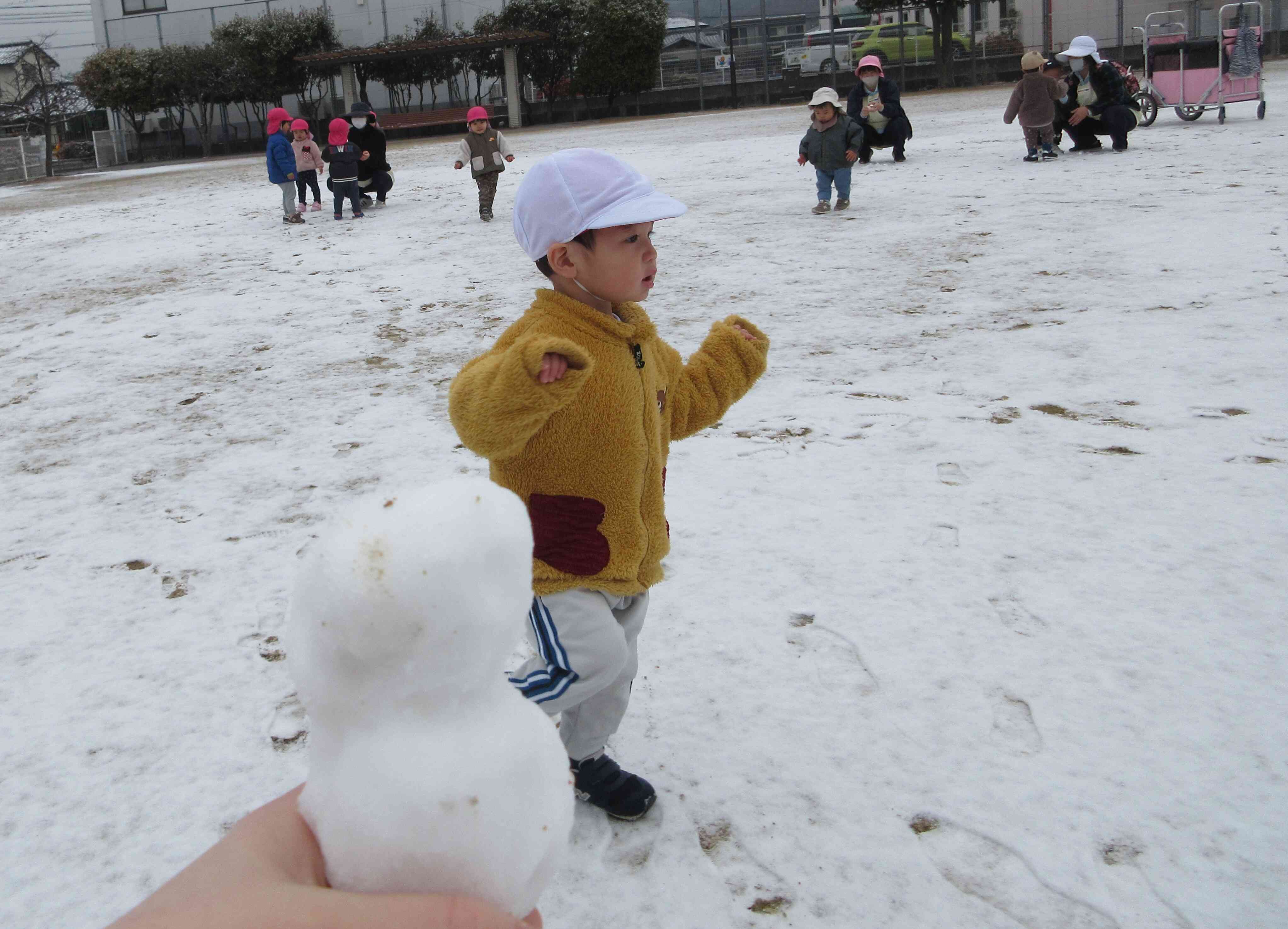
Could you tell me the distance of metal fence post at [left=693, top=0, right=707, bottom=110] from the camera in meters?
33.0

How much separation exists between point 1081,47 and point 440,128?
80.5ft

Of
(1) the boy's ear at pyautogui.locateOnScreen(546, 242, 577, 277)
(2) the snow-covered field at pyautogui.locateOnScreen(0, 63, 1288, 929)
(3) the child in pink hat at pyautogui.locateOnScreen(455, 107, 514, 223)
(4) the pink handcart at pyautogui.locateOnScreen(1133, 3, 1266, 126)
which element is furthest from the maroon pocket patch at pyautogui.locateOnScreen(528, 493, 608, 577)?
(4) the pink handcart at pyautogui.locateOnScreen(1133, 3, 1266, 126)

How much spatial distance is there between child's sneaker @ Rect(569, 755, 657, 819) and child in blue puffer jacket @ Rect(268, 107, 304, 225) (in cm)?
1057

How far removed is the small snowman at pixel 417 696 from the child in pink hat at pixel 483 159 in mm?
9812

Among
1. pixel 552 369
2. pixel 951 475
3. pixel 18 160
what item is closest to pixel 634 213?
pixel 552 369

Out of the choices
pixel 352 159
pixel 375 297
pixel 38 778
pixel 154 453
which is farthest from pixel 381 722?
pixel 352 159

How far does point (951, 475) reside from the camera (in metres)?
3.57

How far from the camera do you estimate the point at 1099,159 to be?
35.4 ft

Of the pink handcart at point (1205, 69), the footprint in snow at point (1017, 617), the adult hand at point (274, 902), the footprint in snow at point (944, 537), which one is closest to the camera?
the adult hand at point (274, 902)

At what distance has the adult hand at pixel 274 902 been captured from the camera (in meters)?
0.75

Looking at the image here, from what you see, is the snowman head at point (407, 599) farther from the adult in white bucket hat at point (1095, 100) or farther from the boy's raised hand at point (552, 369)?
the adult in white bucket hat at point (1095, 100)

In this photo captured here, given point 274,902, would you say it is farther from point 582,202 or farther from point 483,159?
point 483,159

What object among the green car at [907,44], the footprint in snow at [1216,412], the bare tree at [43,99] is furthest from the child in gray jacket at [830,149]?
the bare tree at [43,99]

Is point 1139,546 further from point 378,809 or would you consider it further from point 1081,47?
point 1081,47
